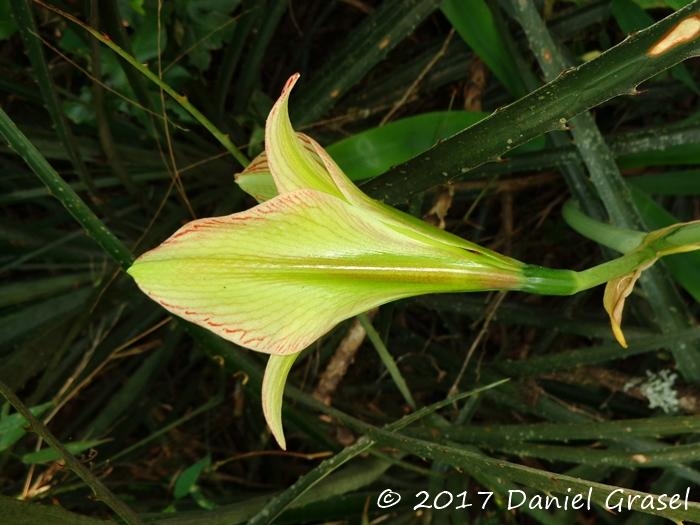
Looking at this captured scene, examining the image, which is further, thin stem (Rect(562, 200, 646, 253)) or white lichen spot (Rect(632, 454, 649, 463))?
white lichen spot (Rect(632, 454, 649, 463))

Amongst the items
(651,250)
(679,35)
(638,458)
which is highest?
(679,35)

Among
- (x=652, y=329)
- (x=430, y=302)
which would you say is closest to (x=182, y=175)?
(x=430, y=302)

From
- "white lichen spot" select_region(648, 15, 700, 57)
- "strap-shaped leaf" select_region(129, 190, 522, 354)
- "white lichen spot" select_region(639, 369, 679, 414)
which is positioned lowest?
"strap-shaped leaf" select_region(129, 190, 522, 354)

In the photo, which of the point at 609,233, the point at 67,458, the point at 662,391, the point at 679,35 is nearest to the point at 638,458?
the point at 662,391

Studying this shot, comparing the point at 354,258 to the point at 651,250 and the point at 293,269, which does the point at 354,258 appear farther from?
the point at 651,250

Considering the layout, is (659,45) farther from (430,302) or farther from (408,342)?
(408,342)

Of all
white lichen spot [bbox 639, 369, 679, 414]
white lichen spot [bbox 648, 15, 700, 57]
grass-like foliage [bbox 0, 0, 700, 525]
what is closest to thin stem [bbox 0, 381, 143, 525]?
grass-like foliage [bbox 0, 0, 700, 525]

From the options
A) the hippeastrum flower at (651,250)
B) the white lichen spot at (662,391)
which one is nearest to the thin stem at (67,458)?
the hippeastrum flower at (651,250)

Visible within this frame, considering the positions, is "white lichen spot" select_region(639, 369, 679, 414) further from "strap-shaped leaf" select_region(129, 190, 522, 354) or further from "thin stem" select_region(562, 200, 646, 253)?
"strap-shaped leaf" select_region(129, 190, 522, 354)

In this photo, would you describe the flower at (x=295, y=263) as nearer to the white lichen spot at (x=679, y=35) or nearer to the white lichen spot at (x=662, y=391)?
the white lichen spot at (x=679, y=35)
